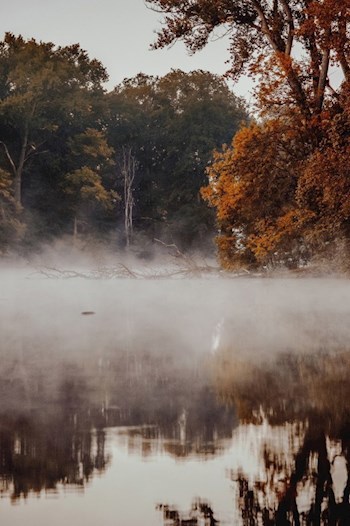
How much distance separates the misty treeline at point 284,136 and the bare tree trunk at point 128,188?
29.5 meters

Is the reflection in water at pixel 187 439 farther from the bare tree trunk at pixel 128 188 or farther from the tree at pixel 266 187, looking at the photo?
the bare tree trunk at pixel 128 188

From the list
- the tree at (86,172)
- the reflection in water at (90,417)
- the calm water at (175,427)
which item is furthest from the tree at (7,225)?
the reflection in water at (90,417)

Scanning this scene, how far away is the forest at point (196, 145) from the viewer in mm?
19875

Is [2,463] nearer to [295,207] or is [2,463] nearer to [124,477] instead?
[124,477]

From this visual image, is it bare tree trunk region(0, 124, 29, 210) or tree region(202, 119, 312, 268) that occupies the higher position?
bare tree trunk region(0, 124, 29, 210)

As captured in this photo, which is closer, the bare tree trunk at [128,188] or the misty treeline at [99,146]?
the misty treeline at [99,146]

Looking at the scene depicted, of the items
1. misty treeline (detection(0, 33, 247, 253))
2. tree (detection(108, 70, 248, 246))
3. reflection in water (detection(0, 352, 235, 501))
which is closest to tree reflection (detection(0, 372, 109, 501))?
reflection in water (detection(0, 352, 235, 501))

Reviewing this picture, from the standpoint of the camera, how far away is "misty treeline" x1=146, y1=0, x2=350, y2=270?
1920 cm

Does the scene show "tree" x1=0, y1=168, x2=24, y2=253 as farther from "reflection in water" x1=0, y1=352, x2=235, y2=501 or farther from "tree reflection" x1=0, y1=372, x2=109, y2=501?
"tree reflection" x1=0, y1=372, x2=109, y2=501

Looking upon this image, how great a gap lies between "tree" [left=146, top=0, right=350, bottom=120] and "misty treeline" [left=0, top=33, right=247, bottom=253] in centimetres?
2054

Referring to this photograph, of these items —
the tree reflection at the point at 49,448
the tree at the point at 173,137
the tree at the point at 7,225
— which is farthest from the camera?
the tree at the point at 173,137

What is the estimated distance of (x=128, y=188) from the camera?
5253cm

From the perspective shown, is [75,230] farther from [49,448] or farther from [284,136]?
[49,448]

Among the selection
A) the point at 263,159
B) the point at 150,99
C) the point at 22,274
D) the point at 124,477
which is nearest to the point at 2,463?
the point at 124,477
